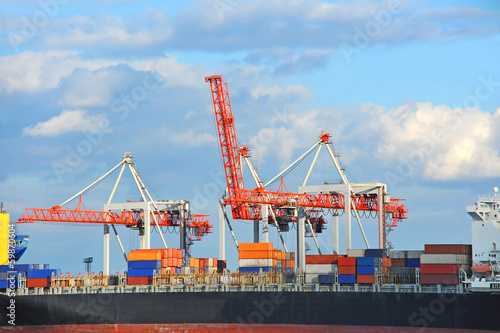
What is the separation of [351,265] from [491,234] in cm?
1183

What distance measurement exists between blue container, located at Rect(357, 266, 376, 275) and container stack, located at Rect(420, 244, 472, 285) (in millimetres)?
4066

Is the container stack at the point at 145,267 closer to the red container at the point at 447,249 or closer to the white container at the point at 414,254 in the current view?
the white container at the point at 414,254

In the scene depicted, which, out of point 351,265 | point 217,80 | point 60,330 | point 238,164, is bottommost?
point 60,330

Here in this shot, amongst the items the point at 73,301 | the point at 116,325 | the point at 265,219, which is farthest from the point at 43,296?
the point at 265,219

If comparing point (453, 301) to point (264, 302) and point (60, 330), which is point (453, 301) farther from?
point (60, 330)

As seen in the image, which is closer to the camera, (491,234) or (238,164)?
(491,234)

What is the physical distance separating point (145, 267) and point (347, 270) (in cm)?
1955

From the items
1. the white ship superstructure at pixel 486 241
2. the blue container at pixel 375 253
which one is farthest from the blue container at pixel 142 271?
the white ship superstructure at pixel 486 241

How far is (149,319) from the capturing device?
2963 inches

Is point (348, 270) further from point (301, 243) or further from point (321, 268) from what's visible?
point (301, 243)

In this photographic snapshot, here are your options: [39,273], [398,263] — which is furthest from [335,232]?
[39,273]

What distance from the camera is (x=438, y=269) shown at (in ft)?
219

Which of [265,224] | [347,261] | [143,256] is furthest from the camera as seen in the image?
[265,224]

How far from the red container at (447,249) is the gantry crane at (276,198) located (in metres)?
15.6
